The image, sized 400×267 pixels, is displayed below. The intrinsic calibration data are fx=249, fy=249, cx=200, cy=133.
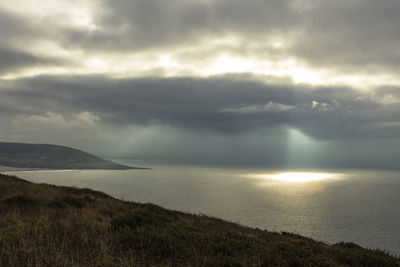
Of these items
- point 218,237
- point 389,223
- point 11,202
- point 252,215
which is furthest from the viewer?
point 252,215

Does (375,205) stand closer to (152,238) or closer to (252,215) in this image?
(252,215)

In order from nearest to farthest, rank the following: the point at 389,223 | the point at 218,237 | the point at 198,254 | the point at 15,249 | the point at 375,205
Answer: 1. the point at 15,249
2. the point at 198,254
3. the point at 218,237
4. the point at 389,223
5. the point at 375,205

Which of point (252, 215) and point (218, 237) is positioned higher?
point (218, 237)

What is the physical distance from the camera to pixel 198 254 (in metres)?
8.01

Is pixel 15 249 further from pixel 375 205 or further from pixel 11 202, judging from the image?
pixel 375 205

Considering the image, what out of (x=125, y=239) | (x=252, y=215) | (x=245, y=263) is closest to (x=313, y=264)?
(x=245, y=263)

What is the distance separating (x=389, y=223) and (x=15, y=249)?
334 feet

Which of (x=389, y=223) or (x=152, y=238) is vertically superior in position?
(x=152, y=238)

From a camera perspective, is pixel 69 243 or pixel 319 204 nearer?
pixel 69 243

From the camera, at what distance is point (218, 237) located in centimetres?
1062

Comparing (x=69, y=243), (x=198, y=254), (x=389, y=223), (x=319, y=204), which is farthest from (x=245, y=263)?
(x=319, y=204)

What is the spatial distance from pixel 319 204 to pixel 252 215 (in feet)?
153

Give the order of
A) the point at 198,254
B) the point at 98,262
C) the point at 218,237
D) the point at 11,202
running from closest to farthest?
the point at 98,262
the point at 198,254
the point at 218,237
the point at 11,202

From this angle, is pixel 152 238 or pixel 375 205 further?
pixel 375 205
